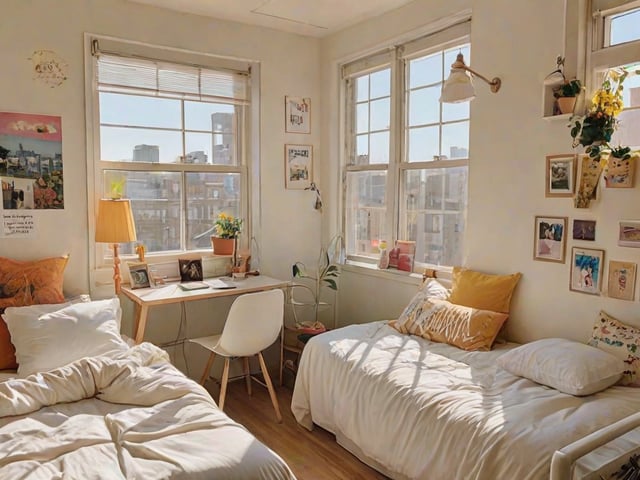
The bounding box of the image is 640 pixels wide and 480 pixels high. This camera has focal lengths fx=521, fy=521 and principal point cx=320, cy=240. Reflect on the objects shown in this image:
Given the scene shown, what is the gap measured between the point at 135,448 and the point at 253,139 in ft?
8.69

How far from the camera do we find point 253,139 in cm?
397

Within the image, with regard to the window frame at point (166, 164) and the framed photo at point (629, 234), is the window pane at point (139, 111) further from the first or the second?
the framed photo at point (629, 234)

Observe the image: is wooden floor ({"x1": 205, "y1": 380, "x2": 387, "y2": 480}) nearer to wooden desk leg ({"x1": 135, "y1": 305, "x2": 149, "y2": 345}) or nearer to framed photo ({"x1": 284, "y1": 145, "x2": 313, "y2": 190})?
wooden desk leg ({"x1": 135, "y1": 305, "x2": 149, "y2": 345})

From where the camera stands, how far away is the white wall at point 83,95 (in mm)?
3055

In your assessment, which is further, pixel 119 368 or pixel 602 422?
pixel 119 368

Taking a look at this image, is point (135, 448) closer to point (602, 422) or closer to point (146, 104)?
point (602, 422)

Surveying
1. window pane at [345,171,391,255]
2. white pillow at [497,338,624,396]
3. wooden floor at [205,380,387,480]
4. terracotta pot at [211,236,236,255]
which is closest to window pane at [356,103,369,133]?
window pane at [345,171,391,255]

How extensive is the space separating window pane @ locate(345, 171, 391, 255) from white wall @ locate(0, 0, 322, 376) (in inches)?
12.5

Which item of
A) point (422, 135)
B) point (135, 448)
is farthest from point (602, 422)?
point (422, 135)

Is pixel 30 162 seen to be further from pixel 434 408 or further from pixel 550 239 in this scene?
pixel 550 239

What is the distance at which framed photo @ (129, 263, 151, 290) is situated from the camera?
3340 millimetres

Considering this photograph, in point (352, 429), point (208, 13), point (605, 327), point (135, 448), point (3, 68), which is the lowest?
point (352, 429)

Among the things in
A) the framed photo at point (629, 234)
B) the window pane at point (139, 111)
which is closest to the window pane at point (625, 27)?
the framed photo at point (629, 234)

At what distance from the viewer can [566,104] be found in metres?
2.53
